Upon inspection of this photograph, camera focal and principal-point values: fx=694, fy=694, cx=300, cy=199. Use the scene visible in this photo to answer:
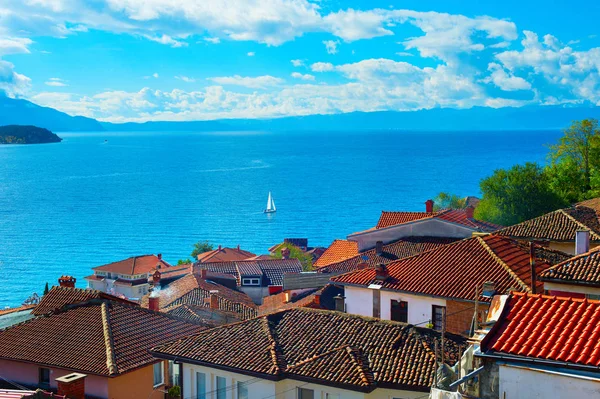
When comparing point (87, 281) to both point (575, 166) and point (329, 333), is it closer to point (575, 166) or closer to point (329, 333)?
point (575, 166)

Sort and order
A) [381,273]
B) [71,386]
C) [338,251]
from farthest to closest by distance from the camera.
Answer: [338,251] → [381,273] → [71,386]

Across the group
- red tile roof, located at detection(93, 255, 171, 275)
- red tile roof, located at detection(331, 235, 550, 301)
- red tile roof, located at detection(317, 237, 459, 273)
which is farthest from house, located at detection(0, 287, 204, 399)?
red tile roof, located at detection(93, 255, 171, 275)

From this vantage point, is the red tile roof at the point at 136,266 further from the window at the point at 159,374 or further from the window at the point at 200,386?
the window at the point at 200,386

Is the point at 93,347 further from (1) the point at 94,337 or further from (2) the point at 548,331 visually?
(2) the point at 548,331

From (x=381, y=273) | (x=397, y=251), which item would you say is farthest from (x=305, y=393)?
(x=397, y=251)

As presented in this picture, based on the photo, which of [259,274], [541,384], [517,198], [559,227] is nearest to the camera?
[541,384]

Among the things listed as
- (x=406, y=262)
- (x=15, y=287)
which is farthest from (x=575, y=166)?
(x=15, y=287)

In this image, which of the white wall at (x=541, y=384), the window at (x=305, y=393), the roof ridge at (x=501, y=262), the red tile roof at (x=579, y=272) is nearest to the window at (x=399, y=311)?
the roof ridge at (x=501, y=262)
